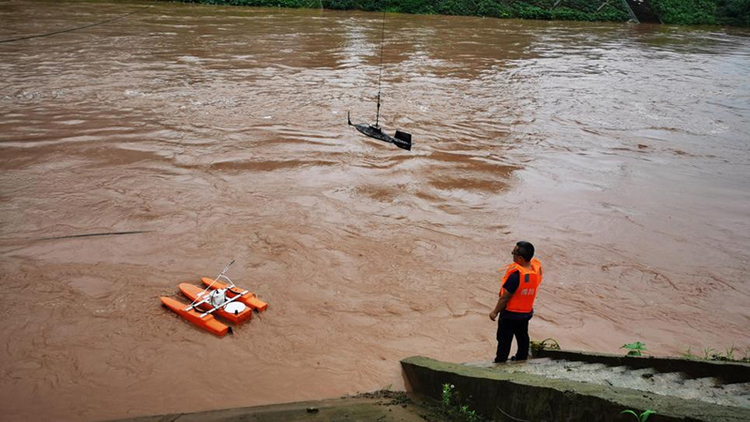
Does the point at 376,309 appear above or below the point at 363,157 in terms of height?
below

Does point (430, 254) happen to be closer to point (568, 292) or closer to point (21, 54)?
point (568, 292)

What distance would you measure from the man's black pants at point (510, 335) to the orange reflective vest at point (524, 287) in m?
0.16

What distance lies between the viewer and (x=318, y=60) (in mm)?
19781

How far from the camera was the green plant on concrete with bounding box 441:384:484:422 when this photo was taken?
373 centimetres

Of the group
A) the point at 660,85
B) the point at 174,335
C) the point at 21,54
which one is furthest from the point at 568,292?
the point at 21,54

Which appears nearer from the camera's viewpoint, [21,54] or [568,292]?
[568,292]

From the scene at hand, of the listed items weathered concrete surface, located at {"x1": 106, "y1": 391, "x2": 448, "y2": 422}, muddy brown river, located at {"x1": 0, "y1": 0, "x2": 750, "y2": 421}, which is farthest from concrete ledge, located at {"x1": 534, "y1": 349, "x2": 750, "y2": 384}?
weathered concrete surface, located at {"x1": 106, "y1": 391, "x2": 448, "y2": 422}

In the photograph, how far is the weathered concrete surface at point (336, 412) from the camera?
12.1 ft

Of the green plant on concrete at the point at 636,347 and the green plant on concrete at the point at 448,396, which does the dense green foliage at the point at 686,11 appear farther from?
the green plant on concrete at the point at 448,396

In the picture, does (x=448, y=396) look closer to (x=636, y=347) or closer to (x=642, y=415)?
(x=642, y=415)

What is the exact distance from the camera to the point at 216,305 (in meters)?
5.91

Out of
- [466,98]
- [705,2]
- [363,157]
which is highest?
[705,2]

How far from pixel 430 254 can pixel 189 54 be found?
51.0 ft

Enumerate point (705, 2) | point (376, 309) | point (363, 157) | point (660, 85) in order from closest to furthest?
point (376, 309)
point (363, 157)
point (660, 85)
point (705, 2)
